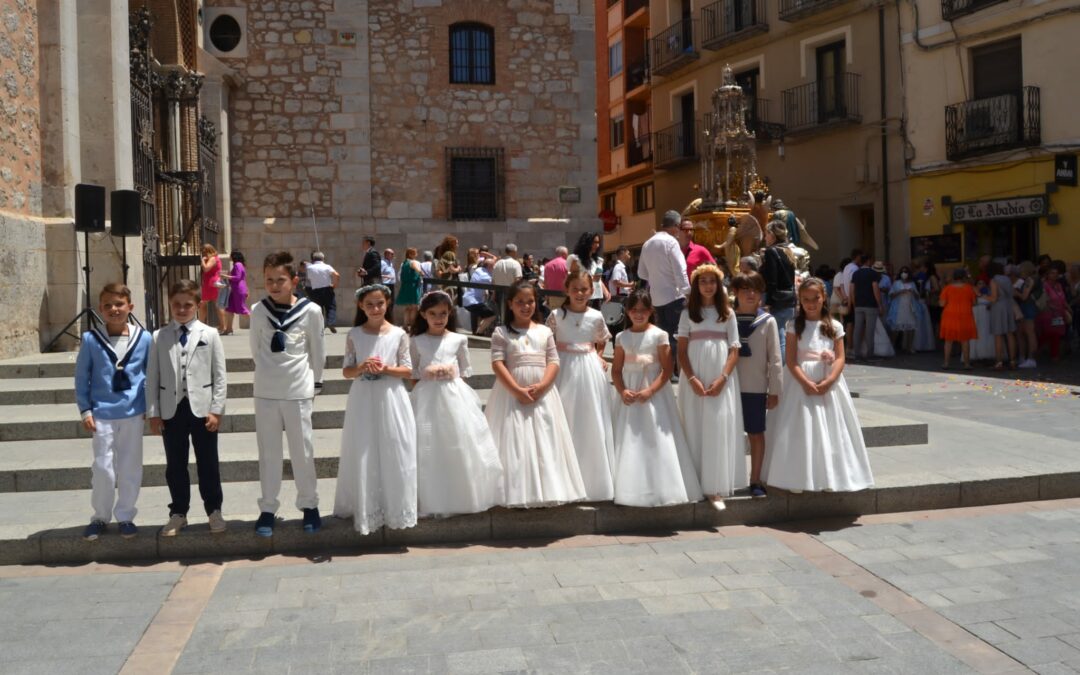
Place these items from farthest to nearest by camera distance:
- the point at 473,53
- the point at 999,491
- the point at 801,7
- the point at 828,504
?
the point at 801,7, the point at 473,53, the point at 999,491, the point at 828,504

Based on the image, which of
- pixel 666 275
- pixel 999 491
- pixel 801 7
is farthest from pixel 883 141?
pixel 999 491

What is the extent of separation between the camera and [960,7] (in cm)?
2248

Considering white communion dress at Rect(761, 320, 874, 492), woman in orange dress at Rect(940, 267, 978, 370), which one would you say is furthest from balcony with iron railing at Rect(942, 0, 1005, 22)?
white communion dress at Rect(761, 320, 874, 492)

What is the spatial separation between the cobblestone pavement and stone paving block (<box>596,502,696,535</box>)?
0.21 m

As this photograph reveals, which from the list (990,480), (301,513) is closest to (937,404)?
(990,480)

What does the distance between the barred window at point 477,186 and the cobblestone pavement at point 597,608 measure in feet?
46.1

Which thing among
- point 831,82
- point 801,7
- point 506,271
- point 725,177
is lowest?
point 506,271

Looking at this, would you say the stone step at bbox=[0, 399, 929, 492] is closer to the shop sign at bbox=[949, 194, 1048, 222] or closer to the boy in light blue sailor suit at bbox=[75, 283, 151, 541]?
the boy in light blue sailor suit at bbox=[75, 283, 151, 541]

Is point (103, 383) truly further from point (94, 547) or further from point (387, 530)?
point (387, 530)

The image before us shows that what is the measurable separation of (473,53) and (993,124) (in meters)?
11.1

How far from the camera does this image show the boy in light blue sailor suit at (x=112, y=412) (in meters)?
6.12

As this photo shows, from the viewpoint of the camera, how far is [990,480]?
24.0 feet

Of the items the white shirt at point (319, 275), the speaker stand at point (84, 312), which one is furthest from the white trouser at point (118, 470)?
the white shirt at point (319, 275)

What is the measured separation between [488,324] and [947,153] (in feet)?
41.7
